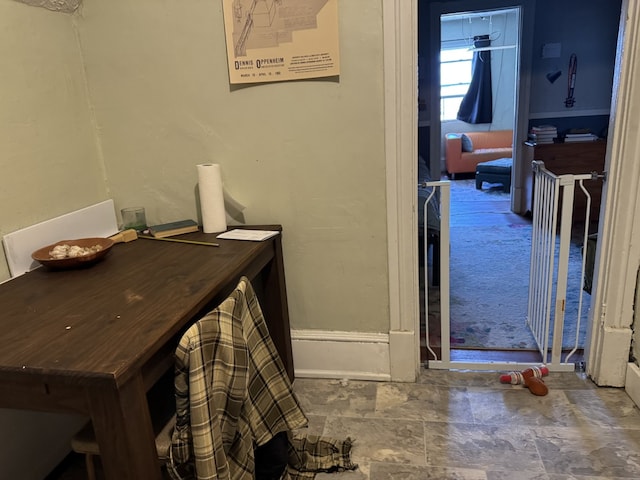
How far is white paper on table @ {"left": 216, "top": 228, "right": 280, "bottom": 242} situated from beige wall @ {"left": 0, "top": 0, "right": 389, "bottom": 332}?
145 millimetres

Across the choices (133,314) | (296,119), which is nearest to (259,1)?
(296,119)

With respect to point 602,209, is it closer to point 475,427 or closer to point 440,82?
point 475,427

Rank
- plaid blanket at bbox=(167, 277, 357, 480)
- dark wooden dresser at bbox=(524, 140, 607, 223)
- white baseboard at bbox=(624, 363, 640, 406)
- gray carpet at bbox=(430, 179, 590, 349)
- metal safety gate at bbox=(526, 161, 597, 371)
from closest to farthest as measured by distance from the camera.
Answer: plaid blanket at bbox=(167, 277, 357, 480)
white baseboard at bbox=(624, 363, 640, 406)
metal safety gate at bbox=(526, 161, 597, 371)
gray carpet at bbox=(430, 179, 590, 349)
dark wooden dresser at bbox=(524, 140, 607, 223)

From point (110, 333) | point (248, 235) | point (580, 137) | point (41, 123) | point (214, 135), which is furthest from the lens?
point (580, 137)

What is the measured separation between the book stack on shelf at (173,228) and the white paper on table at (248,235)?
0.16 meters

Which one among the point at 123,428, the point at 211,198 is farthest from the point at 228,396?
the point at 211,198

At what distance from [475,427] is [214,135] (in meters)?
1.52

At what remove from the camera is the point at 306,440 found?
1.68 meters

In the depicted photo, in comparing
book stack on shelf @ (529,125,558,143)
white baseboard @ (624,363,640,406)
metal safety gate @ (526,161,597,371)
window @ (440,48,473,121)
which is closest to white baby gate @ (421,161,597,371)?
metal safety gate @ (526,161,597,371)

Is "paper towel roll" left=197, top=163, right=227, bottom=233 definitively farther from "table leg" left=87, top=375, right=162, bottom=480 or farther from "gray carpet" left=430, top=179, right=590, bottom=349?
"gray carpet" left=430, top=179, right=590, bottom=349

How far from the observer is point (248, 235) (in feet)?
5.93

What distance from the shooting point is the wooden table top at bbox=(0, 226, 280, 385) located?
3.12ft

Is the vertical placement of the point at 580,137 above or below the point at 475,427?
above

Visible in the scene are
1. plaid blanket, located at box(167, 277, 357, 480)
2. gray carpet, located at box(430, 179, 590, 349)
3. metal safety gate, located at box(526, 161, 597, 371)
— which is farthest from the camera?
gray carpet, located at box(430, 179, 590, 349)
